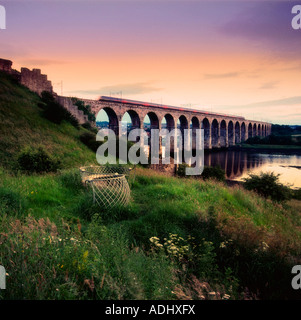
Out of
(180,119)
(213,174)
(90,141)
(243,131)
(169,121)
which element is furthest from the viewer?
(243,131)

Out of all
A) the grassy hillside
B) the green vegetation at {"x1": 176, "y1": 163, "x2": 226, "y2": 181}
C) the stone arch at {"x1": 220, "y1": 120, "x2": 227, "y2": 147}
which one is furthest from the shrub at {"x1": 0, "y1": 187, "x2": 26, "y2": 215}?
the stone arch at {"x1": 220, "y1": 120, "x2": 227, "y2": 147}

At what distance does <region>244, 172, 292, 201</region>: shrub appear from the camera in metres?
14.1

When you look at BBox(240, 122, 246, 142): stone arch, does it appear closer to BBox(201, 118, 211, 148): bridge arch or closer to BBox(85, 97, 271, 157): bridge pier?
BBox(85, 97, 271, 157): bridge pier

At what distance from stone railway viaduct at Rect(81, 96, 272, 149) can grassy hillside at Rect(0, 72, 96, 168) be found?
9977 millimetres

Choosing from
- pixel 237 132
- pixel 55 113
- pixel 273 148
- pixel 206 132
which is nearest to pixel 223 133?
pixel 206 132

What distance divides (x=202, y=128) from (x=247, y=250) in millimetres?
67440

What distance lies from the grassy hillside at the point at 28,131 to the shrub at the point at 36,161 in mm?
2795

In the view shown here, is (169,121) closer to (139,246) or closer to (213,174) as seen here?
(213,174)

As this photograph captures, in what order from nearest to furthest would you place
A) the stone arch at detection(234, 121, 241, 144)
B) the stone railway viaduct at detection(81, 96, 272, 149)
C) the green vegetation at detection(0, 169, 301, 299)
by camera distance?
the green vegetation at detection(0, 169, 301, 299) < the stone railway viaduct at detection(81, 96, 272, 149) < the stone arch at detection(234, 121, 241, 144)

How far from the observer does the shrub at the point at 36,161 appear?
11.3 meters

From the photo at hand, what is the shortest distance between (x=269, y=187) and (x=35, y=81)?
25355mm

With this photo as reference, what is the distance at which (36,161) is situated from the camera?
11430 millimetres
